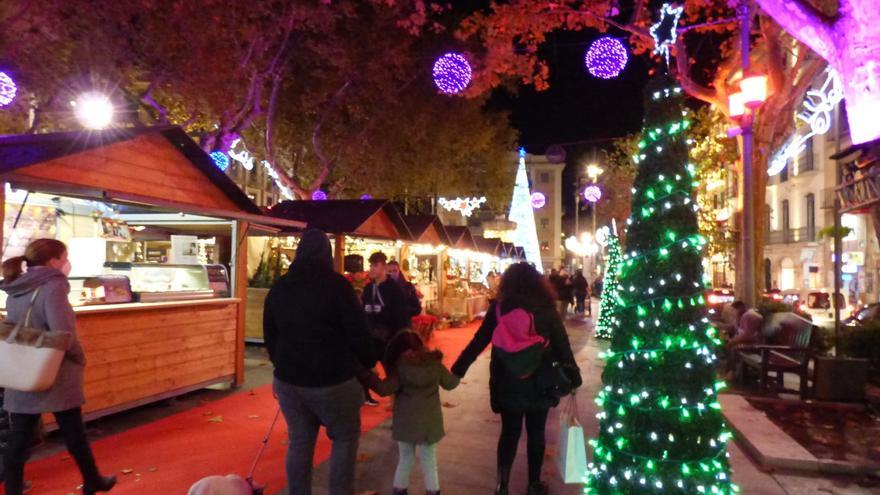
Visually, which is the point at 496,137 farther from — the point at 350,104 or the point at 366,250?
the point at 366,250

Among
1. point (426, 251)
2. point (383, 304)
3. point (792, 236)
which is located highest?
point (792, 236)

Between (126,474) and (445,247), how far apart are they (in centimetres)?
1347

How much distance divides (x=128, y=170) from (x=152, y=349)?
77.5 inches

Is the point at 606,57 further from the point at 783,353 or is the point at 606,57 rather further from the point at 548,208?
the point at 548,208

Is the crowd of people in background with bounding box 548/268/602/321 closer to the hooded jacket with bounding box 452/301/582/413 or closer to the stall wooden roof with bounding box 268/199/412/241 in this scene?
the stall wooden roof with bounding box 268/199/412/241

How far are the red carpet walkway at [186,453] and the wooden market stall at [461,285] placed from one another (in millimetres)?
10620

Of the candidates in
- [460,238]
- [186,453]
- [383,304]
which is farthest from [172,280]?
[460,238]

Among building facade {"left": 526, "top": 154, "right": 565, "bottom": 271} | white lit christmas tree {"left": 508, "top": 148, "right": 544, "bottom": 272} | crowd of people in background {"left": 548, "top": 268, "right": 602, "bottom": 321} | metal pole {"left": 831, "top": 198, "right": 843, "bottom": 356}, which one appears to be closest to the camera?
metal pole {"left": 831, "top": 198, "right": 843, "bottom": 356}

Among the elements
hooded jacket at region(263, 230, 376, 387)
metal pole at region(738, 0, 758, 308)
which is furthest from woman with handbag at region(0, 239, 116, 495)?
metal pole at region(738, 0, 758, 308)

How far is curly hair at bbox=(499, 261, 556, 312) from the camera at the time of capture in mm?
4320

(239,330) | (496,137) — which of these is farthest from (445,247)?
(239,330)

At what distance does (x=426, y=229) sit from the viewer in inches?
640

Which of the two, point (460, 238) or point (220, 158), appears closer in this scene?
point (220, 158)

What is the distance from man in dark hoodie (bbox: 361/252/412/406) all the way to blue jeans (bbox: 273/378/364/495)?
9.11ft
